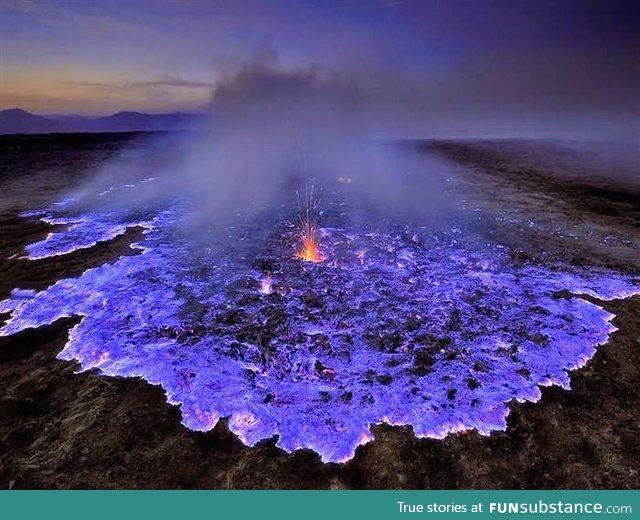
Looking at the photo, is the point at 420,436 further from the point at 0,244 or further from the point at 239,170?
the point at 239,170

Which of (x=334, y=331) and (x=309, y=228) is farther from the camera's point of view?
(x=309, y=228)

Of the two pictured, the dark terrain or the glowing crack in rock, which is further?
the glowing crack in rock

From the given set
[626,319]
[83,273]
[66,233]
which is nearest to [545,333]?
[626,319]

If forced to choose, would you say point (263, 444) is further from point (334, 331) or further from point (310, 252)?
point (310, 252)

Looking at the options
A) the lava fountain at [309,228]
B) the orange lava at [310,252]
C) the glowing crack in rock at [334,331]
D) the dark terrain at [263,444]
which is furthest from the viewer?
the lava fountain at [309,228]

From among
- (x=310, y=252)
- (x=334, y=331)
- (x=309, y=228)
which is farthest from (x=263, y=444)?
(x=309, y=228)

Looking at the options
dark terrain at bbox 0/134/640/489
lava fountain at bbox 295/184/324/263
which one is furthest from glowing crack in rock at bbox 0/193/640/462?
lava fountain at bbox 295/184/324/263

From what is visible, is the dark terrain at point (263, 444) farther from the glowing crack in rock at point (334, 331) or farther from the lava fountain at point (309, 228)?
the lava fountain at point (309, 228)

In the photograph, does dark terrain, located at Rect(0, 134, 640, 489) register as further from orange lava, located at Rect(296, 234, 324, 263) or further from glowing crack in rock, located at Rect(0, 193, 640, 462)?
orange lava, located at Rect(296, 234, 324, 263)

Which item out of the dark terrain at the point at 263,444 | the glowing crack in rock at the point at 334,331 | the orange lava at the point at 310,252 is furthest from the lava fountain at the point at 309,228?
the dark terrain at the point at 263,444

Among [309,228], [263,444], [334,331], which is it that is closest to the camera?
[263,444]
